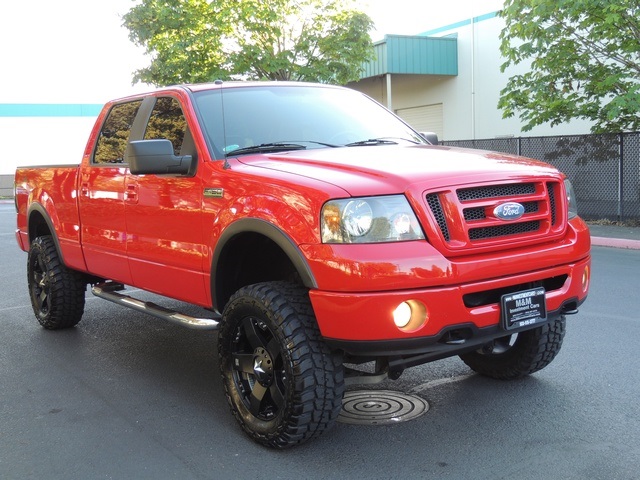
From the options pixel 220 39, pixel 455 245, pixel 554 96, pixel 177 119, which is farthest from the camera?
pixel 220 39

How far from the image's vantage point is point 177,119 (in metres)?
4.93

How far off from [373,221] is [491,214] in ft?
2.07

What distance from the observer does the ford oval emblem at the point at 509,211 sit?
3.68 m

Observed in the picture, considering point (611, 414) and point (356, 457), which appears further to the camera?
point (611, 414)

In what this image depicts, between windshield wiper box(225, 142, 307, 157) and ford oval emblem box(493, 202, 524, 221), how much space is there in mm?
1423

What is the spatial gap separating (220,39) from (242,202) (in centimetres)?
1722

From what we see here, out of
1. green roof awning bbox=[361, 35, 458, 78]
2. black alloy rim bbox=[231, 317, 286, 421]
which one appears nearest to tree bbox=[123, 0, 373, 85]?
green roof awning bbox=[361, 35, 458, 78]

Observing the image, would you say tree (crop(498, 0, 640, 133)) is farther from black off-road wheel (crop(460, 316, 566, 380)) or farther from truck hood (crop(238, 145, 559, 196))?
truck hood (crop(238, 145, 559, 196))

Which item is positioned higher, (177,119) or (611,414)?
(177,119)

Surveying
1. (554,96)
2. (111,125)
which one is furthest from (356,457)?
(554,96)

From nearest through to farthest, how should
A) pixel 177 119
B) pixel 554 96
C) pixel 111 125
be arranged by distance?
pixel 177 119 → pixel 111 125 → pixel 554 96

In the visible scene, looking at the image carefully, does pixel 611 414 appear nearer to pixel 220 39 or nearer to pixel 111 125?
pixel 111 125

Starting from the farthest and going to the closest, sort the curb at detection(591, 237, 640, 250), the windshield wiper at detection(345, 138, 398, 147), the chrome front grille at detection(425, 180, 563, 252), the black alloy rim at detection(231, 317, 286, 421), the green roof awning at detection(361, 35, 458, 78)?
1. the green roof awning at detection(361, 35, 458, 78)
2. the curb at detection(591, 237, 640, 250)
3. the windshield wiper at detection(345, 138, 398, 147)
4. the black alloy rim at detection(231, 317, 286, 421)
5. the chrome front grille at detection(425, 180, 563, 252)

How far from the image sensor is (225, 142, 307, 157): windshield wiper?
14.9 feet
